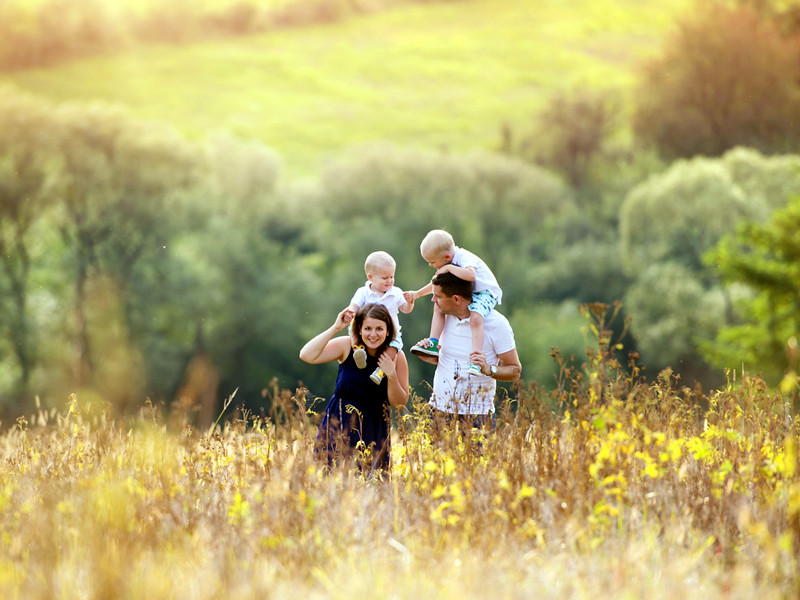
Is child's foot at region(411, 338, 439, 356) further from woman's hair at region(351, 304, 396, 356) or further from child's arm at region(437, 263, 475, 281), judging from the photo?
child's arm at region(437, 263, 475, 281)

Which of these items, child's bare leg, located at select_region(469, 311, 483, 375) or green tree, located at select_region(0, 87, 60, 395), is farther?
green tree, located at select_region(0, 87, 60, 395)

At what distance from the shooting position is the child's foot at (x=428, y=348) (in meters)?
6.08

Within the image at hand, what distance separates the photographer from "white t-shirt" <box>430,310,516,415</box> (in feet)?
18.9

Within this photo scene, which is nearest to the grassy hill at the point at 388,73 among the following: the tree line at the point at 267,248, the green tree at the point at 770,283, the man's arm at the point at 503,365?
the tree line at the point at 267,248

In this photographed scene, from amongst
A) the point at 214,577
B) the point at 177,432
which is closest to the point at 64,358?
the point at 177,432

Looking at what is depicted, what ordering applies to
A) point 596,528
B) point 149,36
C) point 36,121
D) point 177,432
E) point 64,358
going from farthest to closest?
point 149,36, point 36,121, point 64,358, point 177,432, point 596,528

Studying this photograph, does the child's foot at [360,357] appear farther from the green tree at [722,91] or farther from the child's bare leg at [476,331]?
the green tree at [722,91]

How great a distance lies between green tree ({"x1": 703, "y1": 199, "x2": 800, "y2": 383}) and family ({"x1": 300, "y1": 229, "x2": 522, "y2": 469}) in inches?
598

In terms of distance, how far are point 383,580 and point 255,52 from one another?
59.5 metres

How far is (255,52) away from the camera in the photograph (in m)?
59.5

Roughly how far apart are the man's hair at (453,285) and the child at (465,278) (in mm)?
37

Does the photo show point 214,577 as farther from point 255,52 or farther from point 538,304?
point 255,52

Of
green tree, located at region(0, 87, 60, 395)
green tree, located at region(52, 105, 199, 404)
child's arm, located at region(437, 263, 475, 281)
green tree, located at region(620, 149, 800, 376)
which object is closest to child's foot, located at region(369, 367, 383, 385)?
child's arm, located at region(437, 263, 475, 281)

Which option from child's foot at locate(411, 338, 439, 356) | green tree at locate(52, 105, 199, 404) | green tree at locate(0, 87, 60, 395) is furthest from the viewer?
green tree at locate(52, 105, 199, 404)
